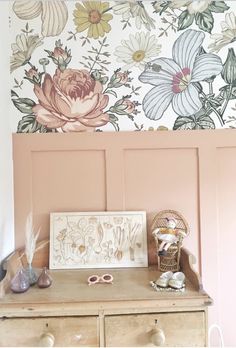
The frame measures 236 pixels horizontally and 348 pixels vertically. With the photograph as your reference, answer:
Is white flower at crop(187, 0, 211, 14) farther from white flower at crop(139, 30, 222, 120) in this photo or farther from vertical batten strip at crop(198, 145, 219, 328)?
vertical batten strip at crop(198, 145, 219, 328)

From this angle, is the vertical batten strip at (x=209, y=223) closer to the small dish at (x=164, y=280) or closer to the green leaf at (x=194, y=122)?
the green leaf at (x=194, y=122)

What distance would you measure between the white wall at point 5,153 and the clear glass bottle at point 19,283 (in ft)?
0.66

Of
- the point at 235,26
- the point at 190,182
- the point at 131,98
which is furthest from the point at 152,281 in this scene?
the point at 235,26

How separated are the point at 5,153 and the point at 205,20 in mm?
1174

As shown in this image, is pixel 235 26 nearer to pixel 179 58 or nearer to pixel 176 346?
pixel 179 58

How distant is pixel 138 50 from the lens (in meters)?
1.63

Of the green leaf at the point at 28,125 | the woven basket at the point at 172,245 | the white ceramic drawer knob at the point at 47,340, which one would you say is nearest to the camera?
the white ceramic drawer knob at the point at 47,340

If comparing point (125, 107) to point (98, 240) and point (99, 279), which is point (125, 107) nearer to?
point (98, 240)

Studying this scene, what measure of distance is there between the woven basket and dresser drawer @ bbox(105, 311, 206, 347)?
289mm

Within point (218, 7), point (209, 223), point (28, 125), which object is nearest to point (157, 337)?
point (209, 223)

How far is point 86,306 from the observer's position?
1.17 m

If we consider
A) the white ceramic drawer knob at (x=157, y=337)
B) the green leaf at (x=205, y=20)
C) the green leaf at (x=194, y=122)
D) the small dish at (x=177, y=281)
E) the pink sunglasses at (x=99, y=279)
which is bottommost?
the white ceramic drawer knob at (x=157, y=337)

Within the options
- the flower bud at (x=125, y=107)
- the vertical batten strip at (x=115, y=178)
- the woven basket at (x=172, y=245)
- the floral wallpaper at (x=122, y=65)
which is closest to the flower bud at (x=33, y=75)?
the floral wallpaper at (x=122, y=65)

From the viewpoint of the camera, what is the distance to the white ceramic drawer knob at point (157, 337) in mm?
1143
